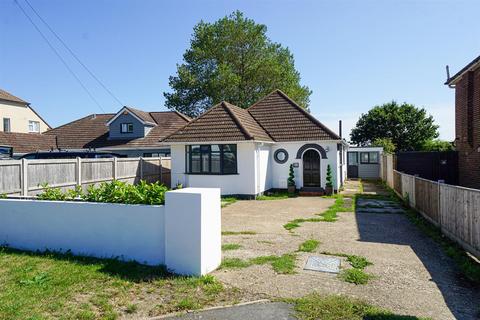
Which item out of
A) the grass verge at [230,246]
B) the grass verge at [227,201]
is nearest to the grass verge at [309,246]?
the grass verge at [230,246]

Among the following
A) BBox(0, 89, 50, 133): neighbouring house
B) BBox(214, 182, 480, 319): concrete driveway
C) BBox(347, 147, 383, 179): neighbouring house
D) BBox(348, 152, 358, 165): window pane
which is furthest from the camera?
BBox(0, 89, 50, 133): neighbouring house

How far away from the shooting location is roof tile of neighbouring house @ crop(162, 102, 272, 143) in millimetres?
17375

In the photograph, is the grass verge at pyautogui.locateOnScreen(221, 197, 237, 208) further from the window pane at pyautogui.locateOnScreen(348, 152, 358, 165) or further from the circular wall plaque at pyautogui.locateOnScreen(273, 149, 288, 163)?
the window pane at pyautogui.locateOnScreen(348, 152, 358, 165)

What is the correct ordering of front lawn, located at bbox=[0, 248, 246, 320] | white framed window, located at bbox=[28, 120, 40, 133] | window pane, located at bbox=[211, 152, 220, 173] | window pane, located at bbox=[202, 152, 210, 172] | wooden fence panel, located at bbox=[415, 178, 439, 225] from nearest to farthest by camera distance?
front lawn, located at bbox=[0, 248, 246, 320] < wooden fence panel, located at bbox=[415, 178, 439, 225] < window pane, located at bbox=[211, 152, 220, 173] < window pane, located at bbox=[202, 152, 210, 172] < white framed window, located at bbox=[28, 120, 40, 133]

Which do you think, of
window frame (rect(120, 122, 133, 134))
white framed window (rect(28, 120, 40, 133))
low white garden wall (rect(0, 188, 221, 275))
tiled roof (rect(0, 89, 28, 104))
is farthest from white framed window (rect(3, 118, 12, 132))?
low white garden wall (rect(0, 188, 221, 275))

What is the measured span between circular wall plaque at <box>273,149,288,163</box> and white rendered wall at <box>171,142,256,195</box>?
291 centimetres

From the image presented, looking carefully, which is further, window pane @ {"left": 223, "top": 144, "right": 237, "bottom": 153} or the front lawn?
window pane @ {"left": 223, "top": 144, "right": 237, "bottom": 153}

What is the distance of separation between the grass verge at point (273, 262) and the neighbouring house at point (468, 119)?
10232mm

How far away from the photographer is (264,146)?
18.8 meters

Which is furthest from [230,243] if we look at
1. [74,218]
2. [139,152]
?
[139,152]

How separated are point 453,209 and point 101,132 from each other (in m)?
29.3

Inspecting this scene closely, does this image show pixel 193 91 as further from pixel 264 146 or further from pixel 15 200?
pixel 15 200

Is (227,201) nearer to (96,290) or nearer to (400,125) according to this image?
(96,290)

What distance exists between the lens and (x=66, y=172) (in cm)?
1438
